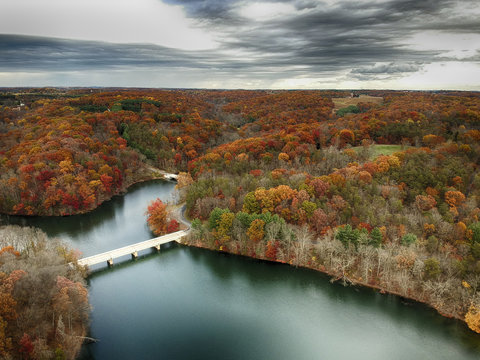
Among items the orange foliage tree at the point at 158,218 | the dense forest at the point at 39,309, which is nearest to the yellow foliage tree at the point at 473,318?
the dense forest at the point at 39,309

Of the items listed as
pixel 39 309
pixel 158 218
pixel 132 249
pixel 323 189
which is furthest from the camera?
pixel 158 218

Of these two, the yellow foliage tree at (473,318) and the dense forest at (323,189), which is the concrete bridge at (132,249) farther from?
the yellow foliage tree at (473,318)

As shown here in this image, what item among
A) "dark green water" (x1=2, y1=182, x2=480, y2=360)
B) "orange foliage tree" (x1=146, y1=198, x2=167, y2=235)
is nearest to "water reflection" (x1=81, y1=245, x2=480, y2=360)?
"dark green water" (x1=2, y1=182, x2=480, y2=360)

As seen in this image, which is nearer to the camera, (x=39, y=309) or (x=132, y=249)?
(x=39, y=309)

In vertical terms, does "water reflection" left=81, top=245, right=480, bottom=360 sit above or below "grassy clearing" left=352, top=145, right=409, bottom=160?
below

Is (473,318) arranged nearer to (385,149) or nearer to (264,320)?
(264,320)

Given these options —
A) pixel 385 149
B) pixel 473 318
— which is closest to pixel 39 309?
pixel 473 318

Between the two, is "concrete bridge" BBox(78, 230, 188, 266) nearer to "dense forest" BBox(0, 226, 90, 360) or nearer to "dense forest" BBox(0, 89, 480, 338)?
"dense forest" BBox(0, 89, 480, 338)
